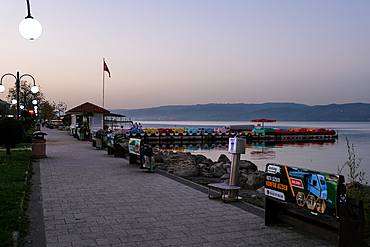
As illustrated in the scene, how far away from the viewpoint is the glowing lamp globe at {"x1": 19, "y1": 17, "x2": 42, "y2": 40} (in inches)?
251

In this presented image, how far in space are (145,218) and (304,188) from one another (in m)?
2.76

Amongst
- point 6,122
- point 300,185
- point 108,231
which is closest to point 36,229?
point 108,231

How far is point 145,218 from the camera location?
6020mm

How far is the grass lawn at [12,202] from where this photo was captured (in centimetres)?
493

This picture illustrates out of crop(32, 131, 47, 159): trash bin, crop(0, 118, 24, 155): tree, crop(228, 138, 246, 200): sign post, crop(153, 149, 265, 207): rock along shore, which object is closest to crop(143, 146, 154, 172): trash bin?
crop(153, 149, 265, 207): rock along shore

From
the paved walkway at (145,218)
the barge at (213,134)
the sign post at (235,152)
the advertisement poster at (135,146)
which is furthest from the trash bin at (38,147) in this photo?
the barge at (213,134)

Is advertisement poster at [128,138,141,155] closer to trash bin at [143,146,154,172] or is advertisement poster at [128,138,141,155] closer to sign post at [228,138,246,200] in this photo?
trash bin at [143,146,154,172]

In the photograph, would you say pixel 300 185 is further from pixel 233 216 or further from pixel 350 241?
pixel 233 216

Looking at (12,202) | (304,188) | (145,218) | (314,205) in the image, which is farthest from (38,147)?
(314,205)

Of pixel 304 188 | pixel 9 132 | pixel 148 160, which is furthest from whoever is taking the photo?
pixel 9 132

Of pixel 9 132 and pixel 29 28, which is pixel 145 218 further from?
pixel 9 132

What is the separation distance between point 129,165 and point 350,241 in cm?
977

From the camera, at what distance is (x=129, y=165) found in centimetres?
1320

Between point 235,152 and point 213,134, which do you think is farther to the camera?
point 213,134
